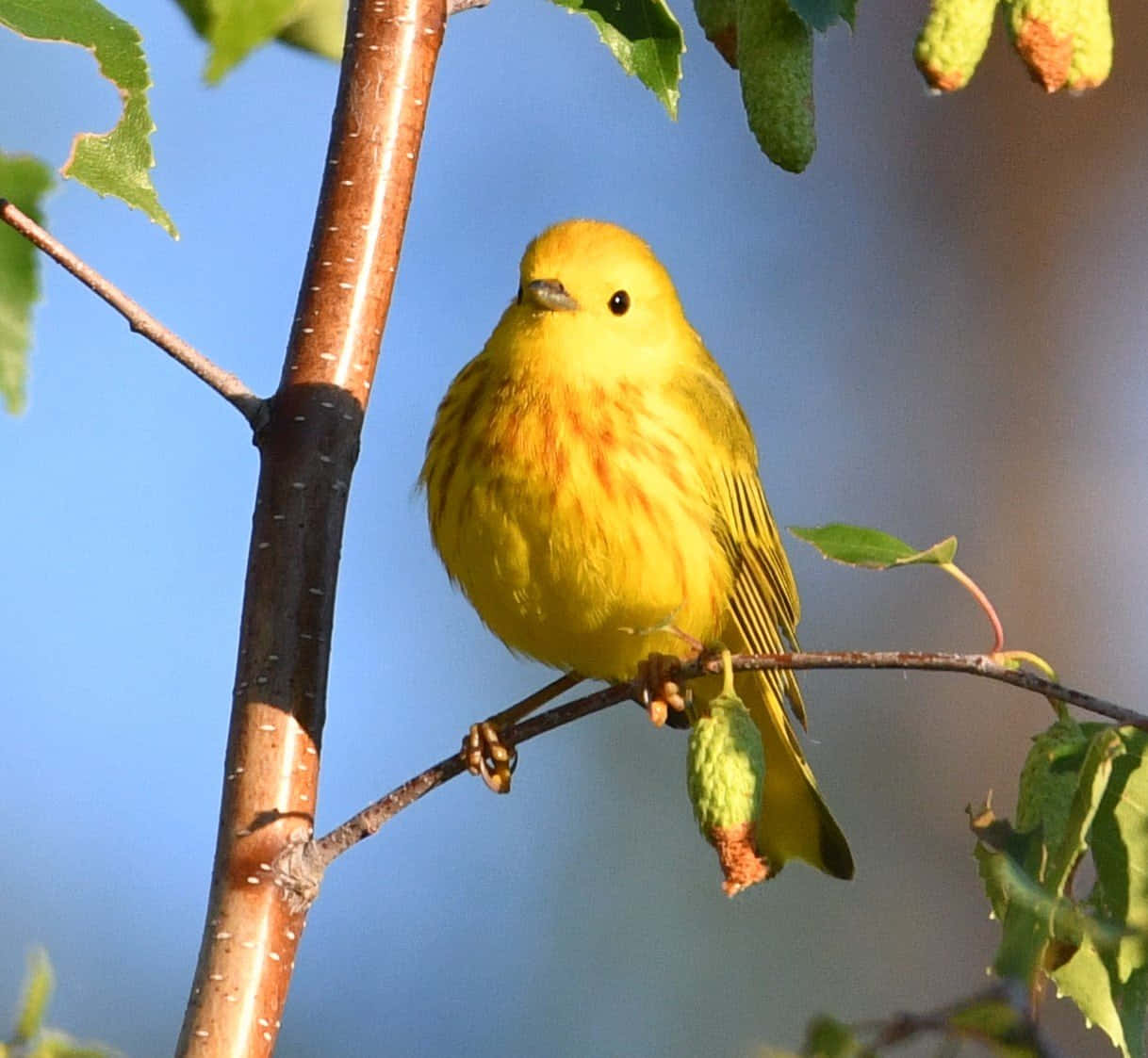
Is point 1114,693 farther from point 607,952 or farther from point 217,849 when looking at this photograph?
point 217,849

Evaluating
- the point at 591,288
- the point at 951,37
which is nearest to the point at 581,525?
the point at 591,288

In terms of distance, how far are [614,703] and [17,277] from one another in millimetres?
792

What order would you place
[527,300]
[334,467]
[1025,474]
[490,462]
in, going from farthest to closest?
1. [1025,474]
2. [527,300]
3. [490,462]
4. [334,467]

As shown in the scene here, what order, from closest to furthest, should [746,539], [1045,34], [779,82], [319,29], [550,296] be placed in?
[1045,34], [779,82], [319,29], [550,296], [746,539]

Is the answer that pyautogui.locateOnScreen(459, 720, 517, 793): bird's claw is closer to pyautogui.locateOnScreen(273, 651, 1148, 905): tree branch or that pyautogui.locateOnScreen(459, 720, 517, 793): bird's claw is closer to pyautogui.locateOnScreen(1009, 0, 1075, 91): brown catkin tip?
pyautogui.locateOnScreen(273, 651, 1148, 905): tree branch

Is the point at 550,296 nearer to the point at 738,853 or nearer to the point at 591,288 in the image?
the point at 591,288

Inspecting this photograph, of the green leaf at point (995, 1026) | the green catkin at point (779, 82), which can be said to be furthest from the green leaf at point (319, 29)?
the green leaf at point (995, 1026)

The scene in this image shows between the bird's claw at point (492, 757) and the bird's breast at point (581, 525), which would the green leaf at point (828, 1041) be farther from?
the bird's breast at point (581, 525)

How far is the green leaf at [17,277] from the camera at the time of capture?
5.41 ft

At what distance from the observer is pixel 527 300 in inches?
127

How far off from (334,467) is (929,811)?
16.9ft

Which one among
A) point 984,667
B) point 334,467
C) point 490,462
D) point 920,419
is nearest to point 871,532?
point 984,667

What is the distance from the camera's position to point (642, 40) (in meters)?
2.12

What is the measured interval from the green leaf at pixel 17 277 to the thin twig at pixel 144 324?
7cm
